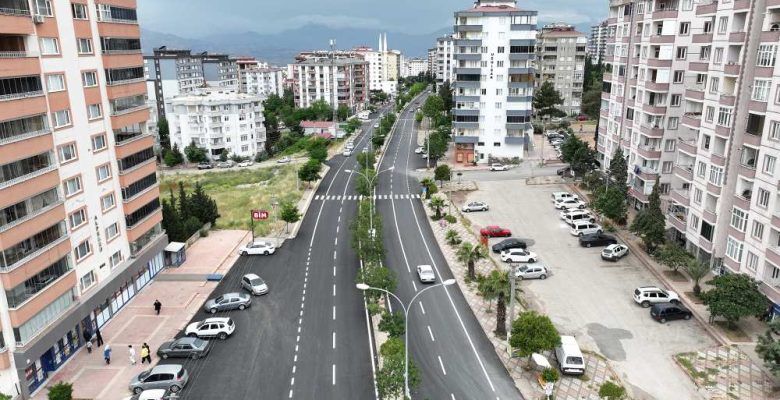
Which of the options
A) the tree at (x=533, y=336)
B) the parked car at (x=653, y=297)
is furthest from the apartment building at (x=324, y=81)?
the tree at (x=533, y=336)

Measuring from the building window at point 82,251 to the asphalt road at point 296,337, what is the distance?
958cm

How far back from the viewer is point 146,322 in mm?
43219

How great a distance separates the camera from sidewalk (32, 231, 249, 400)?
35.1 m

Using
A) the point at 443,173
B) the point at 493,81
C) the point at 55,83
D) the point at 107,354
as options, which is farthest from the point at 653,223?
the point at 55,83

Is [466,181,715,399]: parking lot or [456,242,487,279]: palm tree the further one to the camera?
[456,242,487,279]: palm tree

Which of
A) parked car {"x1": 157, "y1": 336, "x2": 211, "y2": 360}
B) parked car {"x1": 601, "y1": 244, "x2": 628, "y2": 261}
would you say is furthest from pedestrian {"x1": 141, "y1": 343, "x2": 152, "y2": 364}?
parked car {"x1": 601, "y1": 244, "x2": 628, "y2": 261}

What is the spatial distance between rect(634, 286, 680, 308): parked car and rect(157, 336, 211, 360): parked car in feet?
111

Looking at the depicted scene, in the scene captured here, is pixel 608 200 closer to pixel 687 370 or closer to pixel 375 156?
pixel 687 370

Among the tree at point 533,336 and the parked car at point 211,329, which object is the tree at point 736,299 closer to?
the tree at point 533,336

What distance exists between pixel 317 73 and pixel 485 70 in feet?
308

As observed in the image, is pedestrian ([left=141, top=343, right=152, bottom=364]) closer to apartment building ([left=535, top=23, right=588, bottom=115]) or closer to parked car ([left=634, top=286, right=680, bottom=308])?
parked car ([left=634, top=286, right=680, bottom=308])

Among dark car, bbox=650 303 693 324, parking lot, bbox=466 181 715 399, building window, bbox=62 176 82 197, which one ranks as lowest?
parking lot, bbox=466 181 715 399

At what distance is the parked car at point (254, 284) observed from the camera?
1864 inches

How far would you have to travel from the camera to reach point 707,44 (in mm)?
49969
